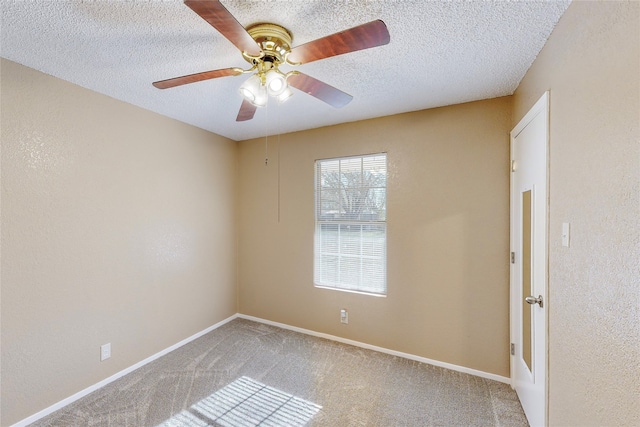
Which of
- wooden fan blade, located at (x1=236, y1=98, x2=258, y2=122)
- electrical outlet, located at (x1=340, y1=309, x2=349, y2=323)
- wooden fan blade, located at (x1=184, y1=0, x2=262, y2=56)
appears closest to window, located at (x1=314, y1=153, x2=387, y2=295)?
electrical outlet, located at (x1=340, y1=309, x2=349, y2=323)

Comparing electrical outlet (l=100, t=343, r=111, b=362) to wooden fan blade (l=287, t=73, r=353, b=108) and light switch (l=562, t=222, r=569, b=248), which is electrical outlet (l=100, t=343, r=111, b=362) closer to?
wooden fan blade (l=287, t=73, r=353, b=108)

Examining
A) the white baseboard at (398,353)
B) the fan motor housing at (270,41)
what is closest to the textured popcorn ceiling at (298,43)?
the fan motor housing at (270,41)

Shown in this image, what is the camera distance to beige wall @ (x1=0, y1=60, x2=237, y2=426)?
188cm

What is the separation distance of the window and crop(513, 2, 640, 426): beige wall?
1.56 m

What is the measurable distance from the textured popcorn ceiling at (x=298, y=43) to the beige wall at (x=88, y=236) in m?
0.28

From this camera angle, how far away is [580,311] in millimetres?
1215

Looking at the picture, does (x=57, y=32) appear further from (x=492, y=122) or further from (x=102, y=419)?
(x=492, y=122)

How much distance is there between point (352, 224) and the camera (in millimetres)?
3098

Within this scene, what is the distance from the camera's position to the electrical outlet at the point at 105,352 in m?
2.34

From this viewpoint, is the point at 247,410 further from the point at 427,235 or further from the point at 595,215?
the point at 595,215

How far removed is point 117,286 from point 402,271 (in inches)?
103

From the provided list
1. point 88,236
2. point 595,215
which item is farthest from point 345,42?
point 88,236

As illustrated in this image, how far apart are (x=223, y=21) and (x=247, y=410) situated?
242 cm

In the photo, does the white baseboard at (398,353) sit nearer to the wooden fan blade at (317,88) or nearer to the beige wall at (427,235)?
the beige wall at (427,235)
